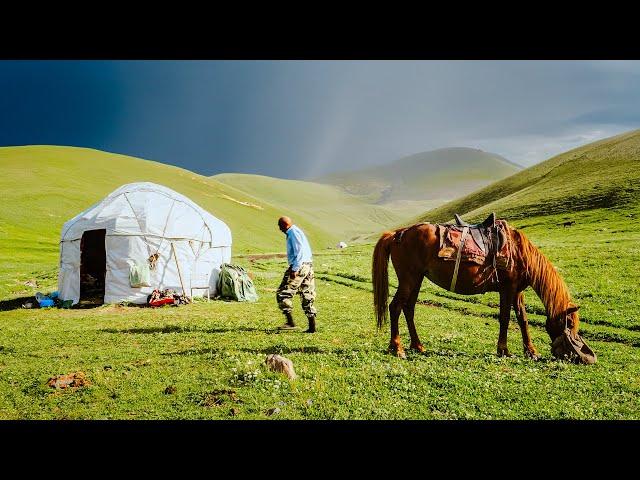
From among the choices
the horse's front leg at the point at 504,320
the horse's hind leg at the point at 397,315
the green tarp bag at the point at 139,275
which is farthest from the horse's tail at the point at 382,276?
the green tarp bag at the point at 139,275

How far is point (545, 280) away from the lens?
8586mm

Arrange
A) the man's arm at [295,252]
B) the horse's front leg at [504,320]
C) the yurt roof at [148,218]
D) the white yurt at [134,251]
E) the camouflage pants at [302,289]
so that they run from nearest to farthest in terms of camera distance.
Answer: the horse's front leg at [504,320] < the man's arm at [295,252] < the camouflage pants at [302,289] < the white yurt at [134,251] < the yurt roof at [148,218]

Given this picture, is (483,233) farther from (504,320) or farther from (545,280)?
(504,320)

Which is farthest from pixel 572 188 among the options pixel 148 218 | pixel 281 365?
pixel 281 365

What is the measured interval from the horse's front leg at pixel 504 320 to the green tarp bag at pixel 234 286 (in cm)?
1311

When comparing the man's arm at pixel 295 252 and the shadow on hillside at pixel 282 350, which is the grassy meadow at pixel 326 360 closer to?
the shadow on hillside at pixel 282 350

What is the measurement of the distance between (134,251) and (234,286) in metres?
4.52

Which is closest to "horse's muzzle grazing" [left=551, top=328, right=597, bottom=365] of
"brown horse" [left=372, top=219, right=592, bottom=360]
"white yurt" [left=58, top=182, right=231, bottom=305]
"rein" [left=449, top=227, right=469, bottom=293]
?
"brown horse" [left=372, top=219, right=592, bottom=360]

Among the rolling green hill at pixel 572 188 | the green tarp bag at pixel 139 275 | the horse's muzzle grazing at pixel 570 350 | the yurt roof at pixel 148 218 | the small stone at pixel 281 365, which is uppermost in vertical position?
the rolling green hill at pixel 572 188

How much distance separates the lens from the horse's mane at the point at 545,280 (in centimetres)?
846

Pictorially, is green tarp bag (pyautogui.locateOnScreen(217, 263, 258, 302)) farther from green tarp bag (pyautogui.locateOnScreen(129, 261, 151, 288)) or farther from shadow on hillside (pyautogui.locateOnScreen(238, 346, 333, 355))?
shadow on hillside (pyautogui.locateOnScreen(238, 346, 333, 355))
